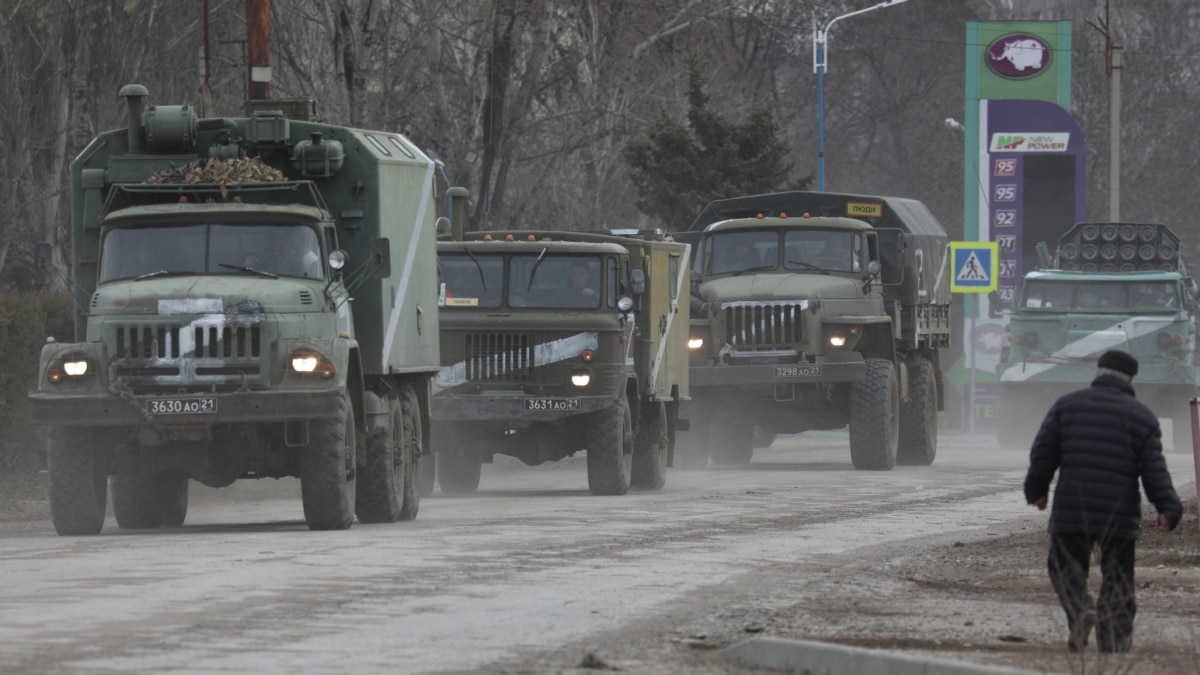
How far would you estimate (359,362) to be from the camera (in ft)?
57.2

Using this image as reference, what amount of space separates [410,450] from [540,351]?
3.17 metres

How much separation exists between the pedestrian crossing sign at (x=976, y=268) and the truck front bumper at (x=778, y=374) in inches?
457

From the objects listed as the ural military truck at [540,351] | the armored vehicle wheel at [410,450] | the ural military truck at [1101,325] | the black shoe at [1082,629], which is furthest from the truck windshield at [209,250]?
the ural military truck at [1101,325]

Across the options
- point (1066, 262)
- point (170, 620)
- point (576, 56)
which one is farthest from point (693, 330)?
point (170, 620)

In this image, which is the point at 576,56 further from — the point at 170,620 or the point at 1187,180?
the point at 1187,180

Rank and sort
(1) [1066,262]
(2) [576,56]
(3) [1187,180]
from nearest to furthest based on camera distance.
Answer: (1) [1066,262]
(2) [576,56]
(3) [1187,180]

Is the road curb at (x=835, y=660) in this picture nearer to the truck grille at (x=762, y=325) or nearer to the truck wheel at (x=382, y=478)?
the truck wheel at (x=382, y=478)

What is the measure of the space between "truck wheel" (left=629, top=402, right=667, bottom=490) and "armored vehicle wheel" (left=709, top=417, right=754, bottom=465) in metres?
5.78

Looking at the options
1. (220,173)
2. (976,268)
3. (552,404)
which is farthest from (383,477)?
(976,268)

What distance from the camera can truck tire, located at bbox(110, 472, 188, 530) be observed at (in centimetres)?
1831

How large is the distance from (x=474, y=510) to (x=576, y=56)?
69.9 ft

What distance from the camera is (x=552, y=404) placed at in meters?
21.7

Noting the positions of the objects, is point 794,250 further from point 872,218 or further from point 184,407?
point 184,407

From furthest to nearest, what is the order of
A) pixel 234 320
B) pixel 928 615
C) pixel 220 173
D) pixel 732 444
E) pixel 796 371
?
pixel 732 444
pixel 796 371
pixel 220 173
pixel 234 320
pixel 928 615
